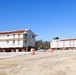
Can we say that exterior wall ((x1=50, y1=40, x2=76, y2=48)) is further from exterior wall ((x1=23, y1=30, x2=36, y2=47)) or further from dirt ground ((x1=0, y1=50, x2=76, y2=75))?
dirt ground ((x1=0, y1=50, x2=76, y2=75))

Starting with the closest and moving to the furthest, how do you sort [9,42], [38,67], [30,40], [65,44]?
[38,67] → [9,42] → [30,40] → [65,44]

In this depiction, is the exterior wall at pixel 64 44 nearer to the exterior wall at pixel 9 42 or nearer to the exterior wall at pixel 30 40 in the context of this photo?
the exterior wall at pixel 30 40

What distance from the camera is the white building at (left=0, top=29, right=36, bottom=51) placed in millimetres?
57656

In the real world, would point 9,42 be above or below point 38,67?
above

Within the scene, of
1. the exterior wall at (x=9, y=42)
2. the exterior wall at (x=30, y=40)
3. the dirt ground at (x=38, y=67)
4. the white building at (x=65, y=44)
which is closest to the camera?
the dirt ground at (x=38, y=67)

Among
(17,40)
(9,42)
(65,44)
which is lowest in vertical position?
(9,42)

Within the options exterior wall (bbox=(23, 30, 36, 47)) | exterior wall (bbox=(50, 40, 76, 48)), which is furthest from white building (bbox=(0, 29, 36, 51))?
exterior wall (bbox=(50, 40, 76, 48))

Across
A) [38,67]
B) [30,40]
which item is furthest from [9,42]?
[38,67]

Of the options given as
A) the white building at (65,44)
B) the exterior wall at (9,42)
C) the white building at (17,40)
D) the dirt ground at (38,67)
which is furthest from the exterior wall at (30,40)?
the white building at (65,44)

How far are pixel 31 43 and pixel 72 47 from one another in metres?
59.2

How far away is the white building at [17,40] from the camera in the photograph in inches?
2270

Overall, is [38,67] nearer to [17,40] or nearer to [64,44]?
[17,40]

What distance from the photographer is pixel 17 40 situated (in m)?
58.3

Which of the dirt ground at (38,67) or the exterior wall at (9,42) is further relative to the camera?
the exterior wall at (9,42)
